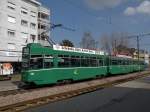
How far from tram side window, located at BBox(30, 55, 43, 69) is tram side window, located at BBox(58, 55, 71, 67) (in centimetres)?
213

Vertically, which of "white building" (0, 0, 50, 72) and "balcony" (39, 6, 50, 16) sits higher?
"balcony" (39, 6, 50, 16)

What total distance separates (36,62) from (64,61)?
10.9 ft

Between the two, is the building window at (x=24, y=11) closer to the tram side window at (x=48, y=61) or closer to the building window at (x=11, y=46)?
the building window at (x=11, y=46)

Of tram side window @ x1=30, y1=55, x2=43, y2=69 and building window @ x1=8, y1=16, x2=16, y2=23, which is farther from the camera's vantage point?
building window @ x1=8, y1=16, x2=16, y2=23

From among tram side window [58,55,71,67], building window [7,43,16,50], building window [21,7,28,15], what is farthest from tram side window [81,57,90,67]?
building window [21,7,28,15]

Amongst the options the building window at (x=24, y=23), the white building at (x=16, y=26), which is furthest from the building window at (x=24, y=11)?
the building window at (x=24, y=23)

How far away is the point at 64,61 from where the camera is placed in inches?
945

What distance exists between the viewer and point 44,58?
21516 millimetres

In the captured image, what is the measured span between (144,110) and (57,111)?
3415mm

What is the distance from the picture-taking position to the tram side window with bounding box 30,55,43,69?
829 inches

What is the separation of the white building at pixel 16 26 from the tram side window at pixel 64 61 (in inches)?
1043

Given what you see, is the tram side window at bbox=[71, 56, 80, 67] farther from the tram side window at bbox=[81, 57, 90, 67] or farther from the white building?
the white building

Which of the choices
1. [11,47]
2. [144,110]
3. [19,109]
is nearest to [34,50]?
[19,109]

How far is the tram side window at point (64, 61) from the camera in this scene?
917 inches
